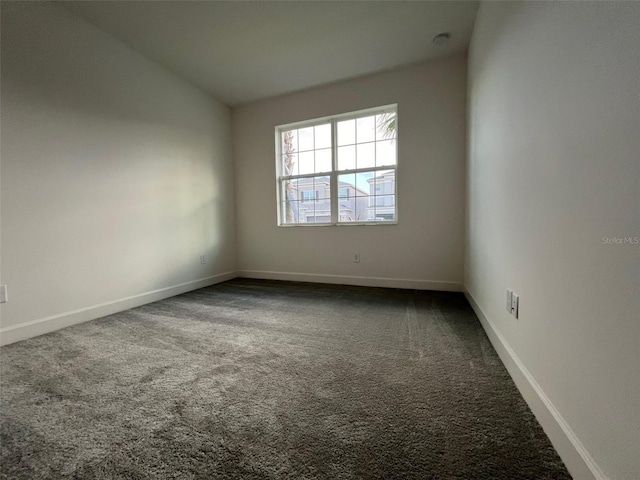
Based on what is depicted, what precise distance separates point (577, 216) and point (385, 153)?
2708 millimetres

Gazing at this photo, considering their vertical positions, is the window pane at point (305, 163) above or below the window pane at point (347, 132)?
below

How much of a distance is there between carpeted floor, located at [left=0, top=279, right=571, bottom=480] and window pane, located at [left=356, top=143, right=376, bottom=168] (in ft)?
6.91

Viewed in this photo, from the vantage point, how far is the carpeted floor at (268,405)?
2.81 ft

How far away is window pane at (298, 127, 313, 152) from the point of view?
12.3ft

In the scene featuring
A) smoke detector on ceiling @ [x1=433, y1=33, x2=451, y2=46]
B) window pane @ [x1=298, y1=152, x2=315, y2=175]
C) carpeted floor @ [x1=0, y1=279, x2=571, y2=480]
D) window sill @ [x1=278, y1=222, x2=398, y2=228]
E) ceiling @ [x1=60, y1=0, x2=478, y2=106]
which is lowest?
carpeted floor @ [x1=0, y1=279, x2=571, y2=480]

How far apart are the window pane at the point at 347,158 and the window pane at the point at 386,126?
0.37m

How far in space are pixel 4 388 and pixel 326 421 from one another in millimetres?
1674

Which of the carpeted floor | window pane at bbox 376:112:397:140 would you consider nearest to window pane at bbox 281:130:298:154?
window pane at bbox 376:112:397:140

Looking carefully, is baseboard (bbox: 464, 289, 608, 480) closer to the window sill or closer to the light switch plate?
the light switch plate

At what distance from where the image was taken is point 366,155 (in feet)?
11.2

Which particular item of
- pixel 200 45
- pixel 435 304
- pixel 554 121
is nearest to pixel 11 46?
pixel 200 45

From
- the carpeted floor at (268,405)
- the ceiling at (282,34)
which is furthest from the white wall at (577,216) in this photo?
the ceiling at (282,34)

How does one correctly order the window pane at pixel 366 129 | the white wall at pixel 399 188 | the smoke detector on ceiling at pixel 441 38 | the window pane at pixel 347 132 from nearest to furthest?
the smoke detector on ceiling at pixel 441 38
the white wall at pixel 399 188
the window pane at pixel 366 129
the window pane at pixel 347 132

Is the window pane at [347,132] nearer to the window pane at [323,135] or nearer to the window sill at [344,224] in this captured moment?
the window pane at [323,135]
